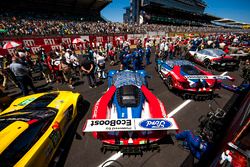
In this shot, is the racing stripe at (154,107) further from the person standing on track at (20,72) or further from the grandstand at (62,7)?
the grandstand at (62,7)

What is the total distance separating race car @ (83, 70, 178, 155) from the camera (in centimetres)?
276

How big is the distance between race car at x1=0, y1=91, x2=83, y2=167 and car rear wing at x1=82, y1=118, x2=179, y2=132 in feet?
2.73

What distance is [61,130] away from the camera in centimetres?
339

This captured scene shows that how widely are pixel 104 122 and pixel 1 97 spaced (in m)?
4.52

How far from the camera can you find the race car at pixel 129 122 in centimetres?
276

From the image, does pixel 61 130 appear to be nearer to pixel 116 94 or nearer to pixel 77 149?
pixel 77 149

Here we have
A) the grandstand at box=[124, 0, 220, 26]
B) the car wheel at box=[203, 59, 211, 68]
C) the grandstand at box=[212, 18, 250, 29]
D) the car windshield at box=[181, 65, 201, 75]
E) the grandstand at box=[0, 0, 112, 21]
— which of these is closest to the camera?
the car windshield at box=[181, 65, 201, 75]

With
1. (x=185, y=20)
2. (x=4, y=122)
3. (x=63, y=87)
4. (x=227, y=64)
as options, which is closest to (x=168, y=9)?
(x=185, y=20)

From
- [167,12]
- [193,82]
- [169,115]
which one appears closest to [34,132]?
[169,115]

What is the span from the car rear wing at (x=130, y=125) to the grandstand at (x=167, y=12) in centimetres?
6201

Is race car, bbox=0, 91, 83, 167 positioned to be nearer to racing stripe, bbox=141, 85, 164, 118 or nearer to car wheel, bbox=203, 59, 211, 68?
racing stripe, bbox=141, 85, 164, 118

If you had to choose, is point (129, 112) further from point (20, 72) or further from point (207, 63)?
point (207, 63)

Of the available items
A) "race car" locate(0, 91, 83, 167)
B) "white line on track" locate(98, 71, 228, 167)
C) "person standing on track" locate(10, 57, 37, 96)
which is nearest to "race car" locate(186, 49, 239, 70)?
"white line on track" locate(98, 71, 228, 167)

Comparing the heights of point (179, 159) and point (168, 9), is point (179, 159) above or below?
below
